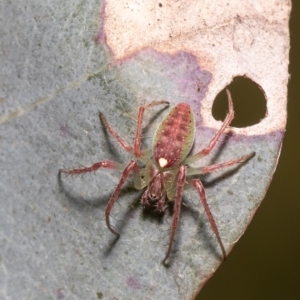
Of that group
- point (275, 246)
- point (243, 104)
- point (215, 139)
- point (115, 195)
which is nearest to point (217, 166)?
point (215, 139)

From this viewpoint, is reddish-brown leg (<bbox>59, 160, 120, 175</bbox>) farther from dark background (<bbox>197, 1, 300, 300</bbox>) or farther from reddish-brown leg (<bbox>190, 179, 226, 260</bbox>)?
dark background (<bbox>197, 1, 300, 300</bbox>)

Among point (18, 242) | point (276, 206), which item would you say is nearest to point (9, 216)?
point (18, 242)

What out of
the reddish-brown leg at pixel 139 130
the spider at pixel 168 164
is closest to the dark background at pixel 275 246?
the spider at pixel 168 164

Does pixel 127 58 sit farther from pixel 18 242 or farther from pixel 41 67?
pixel 18 242

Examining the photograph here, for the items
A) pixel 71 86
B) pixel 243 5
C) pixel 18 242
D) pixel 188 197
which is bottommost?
pixel 18 242

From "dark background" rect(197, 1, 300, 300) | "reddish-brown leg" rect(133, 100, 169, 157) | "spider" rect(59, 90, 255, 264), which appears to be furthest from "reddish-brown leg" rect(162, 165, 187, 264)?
"dark background" rect(197, 1, 300, 300)

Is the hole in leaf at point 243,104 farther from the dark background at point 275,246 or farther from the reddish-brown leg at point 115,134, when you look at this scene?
the dark background at point 275,246
